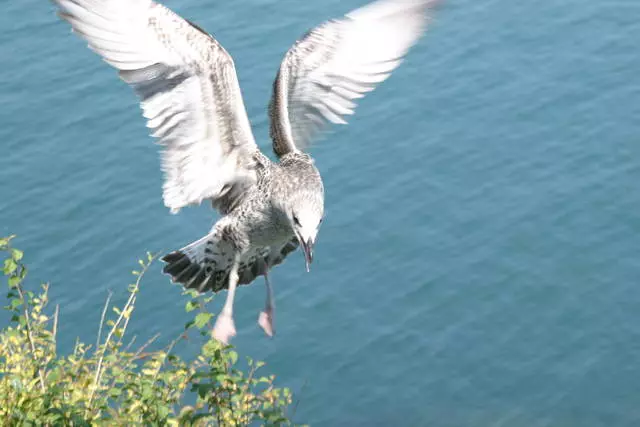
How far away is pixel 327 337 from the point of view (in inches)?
432

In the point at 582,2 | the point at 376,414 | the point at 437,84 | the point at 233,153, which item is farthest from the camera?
the point at 582,2

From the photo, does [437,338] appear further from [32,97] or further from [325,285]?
[32,97]

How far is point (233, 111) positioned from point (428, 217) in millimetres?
5369

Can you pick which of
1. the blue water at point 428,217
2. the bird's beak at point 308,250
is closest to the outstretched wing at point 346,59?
the bird's beak at point 308,250

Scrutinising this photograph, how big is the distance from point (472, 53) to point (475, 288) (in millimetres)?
3104

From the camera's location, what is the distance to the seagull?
654cm

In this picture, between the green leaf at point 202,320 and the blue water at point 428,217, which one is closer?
the green leaf at point 202,320

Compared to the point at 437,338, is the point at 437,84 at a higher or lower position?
higher

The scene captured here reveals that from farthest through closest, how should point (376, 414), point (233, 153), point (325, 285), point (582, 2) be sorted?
point (582, 2), point (325, 285), point (376, 414), point (233, 153)

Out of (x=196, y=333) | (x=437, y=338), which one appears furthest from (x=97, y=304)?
(x=437, y=338)

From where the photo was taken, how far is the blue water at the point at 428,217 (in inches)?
425

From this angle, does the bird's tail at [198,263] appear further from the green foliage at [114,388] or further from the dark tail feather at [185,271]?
the green foliage at [114,388]

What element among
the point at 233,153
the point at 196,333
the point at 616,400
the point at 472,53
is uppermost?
the point at 233,153

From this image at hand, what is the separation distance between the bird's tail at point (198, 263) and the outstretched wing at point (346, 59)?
2.40 feet
